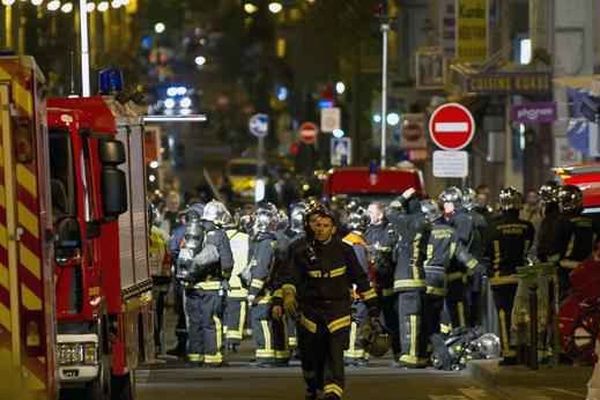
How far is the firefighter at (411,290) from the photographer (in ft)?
77.6

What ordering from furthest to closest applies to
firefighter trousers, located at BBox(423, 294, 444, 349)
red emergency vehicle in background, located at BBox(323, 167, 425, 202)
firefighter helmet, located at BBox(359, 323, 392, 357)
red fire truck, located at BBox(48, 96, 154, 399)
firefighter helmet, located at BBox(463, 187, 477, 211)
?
red emergency vehicle in background, located at BBox(323, 167, 425, 202), firefighter helmet, located at BBox(463, 187, 477, 211), firefighter trousers, located at BBox(423, 294, 444, 349), firefighter helmet, located at BBox(359, 323, 392, 357), red fire truck, located at BBox(48, 96, 154, 399)

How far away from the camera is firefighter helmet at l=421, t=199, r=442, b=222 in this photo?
2403 centimetres

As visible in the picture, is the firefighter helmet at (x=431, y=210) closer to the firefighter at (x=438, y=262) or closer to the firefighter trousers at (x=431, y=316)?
the firefighter at (x=438, y=262)

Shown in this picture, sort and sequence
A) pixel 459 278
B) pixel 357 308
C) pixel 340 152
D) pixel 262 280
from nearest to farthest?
pixel 262 280 → pixel 459 278 → pixel 357 308 → pixel 340 152

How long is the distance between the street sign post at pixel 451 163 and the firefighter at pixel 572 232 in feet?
30.8

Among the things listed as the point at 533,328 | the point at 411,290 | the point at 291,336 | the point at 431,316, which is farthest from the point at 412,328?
the point at 533,328

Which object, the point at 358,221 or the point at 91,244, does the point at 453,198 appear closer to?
the point at 358,221

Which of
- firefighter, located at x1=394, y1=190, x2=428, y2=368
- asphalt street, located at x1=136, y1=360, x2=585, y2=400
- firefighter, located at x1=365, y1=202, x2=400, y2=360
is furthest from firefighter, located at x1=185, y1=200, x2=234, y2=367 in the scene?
firefighter, located at x1=394, y1=190, x2=428, y2=368

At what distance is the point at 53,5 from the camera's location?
44.4 m

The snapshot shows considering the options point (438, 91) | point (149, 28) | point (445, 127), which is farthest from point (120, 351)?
point (149, 28)

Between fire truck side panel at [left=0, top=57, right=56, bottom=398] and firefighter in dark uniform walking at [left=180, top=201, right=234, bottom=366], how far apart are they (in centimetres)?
1128

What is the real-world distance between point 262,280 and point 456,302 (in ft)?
7.43

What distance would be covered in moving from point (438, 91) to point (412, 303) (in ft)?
83.6

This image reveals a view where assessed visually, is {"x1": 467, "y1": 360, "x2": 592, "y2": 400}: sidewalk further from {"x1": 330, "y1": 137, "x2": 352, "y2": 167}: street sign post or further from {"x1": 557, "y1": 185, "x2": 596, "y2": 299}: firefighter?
{"x1": 330, "y1": 137, "x2": 352, "y2": 167}: street sign post
